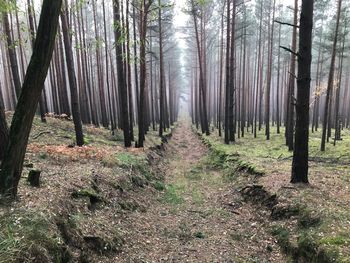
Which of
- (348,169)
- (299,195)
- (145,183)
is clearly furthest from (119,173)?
(348,169)

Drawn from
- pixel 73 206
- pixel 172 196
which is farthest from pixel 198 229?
pixel 73 206

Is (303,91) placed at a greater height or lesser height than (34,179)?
greater

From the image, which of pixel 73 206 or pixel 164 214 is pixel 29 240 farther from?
pixel 164 214

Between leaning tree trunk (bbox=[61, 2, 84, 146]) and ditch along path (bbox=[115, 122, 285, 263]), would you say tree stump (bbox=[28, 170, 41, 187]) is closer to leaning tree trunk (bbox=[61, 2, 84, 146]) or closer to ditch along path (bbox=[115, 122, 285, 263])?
ditch along path (bbox=[115, 122, 285, 263])

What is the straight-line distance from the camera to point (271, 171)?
33.0 ft

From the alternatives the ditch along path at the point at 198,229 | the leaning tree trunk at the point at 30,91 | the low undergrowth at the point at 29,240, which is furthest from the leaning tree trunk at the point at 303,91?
the low undergrowth at the point at 29,240

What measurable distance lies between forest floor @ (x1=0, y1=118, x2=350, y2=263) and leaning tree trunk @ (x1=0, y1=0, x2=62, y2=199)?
64 centimetres

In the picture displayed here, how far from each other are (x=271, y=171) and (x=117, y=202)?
5394 mm

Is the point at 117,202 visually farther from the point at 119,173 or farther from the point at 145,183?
the point at 145,183

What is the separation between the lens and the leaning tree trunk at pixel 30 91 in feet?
15.3

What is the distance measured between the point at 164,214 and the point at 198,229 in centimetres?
132

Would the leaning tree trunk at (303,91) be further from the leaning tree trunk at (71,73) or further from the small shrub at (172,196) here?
the leaning tree trunk at (71,73)

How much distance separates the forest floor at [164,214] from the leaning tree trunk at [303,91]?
568 mm

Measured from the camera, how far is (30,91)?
15.6ft
